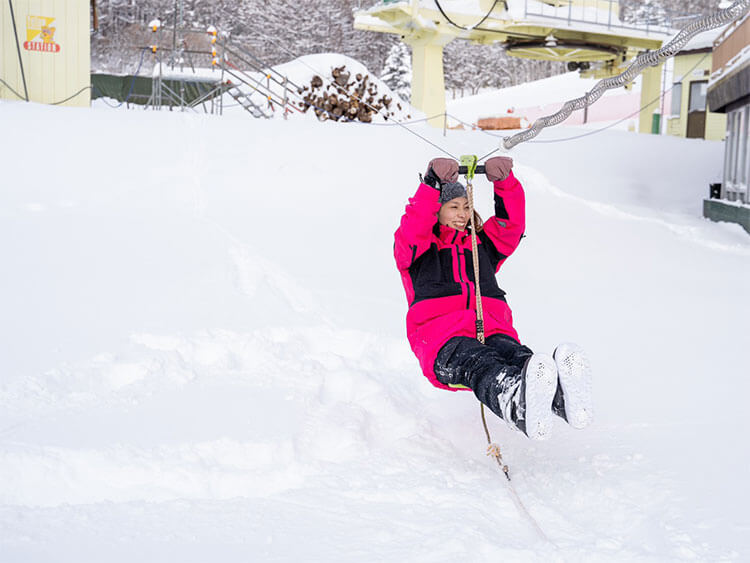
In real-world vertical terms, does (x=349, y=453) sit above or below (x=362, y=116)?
below

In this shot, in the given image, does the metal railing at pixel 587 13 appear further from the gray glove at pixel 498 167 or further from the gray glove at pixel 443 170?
the gray glove at pixel 443 170

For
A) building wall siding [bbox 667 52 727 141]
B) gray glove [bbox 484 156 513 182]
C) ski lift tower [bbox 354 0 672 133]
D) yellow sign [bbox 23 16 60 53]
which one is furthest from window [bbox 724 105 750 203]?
building wall siding [bbox 667 52 727 141]

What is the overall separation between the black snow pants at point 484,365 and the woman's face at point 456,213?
60 cm

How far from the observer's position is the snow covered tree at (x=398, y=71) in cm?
4100

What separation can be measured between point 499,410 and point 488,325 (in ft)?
2.22

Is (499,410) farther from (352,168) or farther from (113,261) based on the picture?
(352,168)

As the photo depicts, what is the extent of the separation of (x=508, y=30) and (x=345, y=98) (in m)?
5.55

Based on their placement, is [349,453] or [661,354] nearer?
[349,453]

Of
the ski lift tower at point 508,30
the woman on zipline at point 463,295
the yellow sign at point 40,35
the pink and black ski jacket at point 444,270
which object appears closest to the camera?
the woman on zipline at point 463,295

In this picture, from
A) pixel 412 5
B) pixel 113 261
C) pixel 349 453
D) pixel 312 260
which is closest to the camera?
pixel 349 453

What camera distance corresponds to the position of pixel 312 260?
27.1 feet

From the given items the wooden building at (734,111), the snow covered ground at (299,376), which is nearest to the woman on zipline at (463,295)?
the snow covered ground at (299,376)

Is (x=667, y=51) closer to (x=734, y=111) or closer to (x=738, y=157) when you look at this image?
(x=738, y=157)

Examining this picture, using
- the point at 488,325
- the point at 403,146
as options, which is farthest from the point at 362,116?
the point at 488,325
